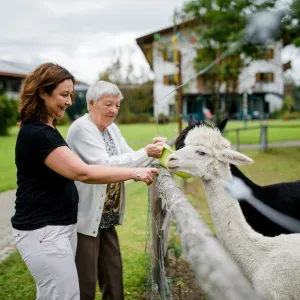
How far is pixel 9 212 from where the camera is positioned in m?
Result: 7.50

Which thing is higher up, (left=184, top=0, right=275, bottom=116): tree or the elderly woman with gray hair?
(left=184, top=0, right=275, bottom=116): tree

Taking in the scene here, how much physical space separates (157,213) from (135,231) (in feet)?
10.4

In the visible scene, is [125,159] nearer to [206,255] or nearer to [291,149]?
[206,255]

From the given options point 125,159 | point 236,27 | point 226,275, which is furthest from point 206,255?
point 236,27

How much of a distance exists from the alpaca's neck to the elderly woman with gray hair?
53cm

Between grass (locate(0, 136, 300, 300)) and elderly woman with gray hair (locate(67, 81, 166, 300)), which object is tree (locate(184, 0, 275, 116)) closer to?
grass (locate(0, 136, 300, 300))

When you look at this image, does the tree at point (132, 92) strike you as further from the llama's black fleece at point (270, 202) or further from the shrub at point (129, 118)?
the llama's black fleece at point (270, 202)

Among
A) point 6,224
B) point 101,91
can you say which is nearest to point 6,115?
point 6,224

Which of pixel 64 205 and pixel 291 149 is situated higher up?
pixel 64 205

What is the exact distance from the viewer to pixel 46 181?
7.34ft

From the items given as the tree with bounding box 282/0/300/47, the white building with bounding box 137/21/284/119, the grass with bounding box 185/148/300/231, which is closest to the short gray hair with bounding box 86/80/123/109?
the white building with bounding box 137/21/284/119

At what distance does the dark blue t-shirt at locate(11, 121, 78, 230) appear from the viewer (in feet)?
7.08

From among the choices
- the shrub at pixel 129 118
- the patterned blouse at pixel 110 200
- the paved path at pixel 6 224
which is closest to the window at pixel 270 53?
the paved path at pixel 6 224

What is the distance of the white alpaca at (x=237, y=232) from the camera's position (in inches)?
92.3
